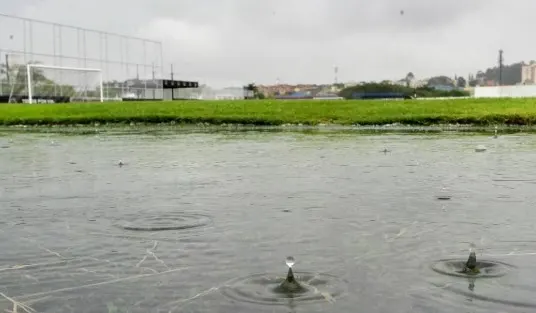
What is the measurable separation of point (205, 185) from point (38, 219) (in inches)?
115

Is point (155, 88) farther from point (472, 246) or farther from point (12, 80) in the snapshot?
point (472, 246)

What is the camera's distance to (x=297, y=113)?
31328 millimetres

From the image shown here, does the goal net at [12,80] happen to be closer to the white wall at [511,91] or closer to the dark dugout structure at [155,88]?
the dark dugout structure at [155,88]

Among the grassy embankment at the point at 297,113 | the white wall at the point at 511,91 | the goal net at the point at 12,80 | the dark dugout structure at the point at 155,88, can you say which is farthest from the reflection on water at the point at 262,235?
the dark dugout structure at the point at 155,88

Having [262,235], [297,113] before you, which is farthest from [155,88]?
[262,235]

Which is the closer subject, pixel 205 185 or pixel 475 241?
pixel 475 241

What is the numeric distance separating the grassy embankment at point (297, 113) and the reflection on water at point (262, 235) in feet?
51.7

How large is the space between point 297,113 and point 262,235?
2547cm

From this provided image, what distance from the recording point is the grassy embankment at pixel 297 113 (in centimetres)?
2755

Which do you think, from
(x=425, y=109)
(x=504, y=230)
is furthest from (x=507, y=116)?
(x=504, y=230)

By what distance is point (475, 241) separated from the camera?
5.73 m

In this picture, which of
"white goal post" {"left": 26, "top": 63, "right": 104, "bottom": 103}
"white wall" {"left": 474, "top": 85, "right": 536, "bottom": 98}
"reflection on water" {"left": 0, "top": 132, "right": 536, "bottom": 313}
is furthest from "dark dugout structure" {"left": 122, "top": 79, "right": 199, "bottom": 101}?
"reflection on water" {"left": 0, "top": 132, "right": 536, "bottom": 313}

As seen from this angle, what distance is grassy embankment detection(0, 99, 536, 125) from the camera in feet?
90.4

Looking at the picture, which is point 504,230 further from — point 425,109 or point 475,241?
point 425,109
